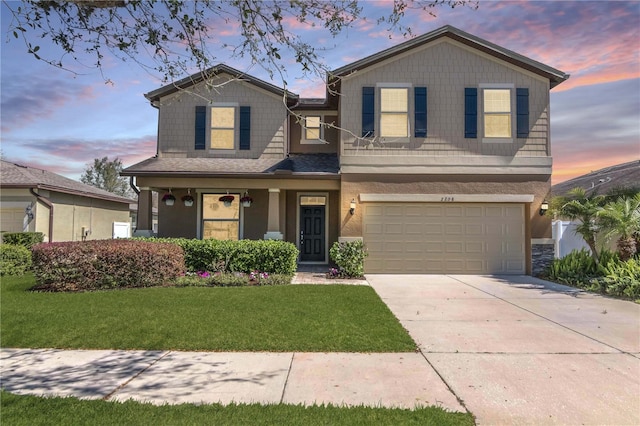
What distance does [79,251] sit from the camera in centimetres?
918

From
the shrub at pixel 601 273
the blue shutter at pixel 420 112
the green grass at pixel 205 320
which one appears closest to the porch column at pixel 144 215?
the green grass at pixel 205 320

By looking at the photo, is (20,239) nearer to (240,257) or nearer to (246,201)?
(246,201)

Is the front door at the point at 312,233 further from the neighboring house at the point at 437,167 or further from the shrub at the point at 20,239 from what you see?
the shrub at the point at 20,239

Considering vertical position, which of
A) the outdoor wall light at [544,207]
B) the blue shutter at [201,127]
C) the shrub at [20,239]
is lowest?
the shrub at [20,239]

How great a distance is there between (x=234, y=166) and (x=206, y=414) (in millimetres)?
10140

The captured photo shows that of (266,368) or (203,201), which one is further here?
(203,201)

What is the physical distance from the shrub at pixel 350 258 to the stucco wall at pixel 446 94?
2.94 m

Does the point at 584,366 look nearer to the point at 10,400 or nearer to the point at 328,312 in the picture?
the point at 328,312

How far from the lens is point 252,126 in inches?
540

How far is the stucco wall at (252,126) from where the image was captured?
13.6 m

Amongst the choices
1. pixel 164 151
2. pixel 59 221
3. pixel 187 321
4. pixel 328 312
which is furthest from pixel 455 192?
pixel 59 221

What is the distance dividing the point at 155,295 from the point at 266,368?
15.7ft

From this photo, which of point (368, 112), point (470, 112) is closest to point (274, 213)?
point (368, 112)

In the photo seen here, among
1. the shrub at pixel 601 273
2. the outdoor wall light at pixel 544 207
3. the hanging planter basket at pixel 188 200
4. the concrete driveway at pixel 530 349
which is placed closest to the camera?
the concrete driveway at pixel 530 349
